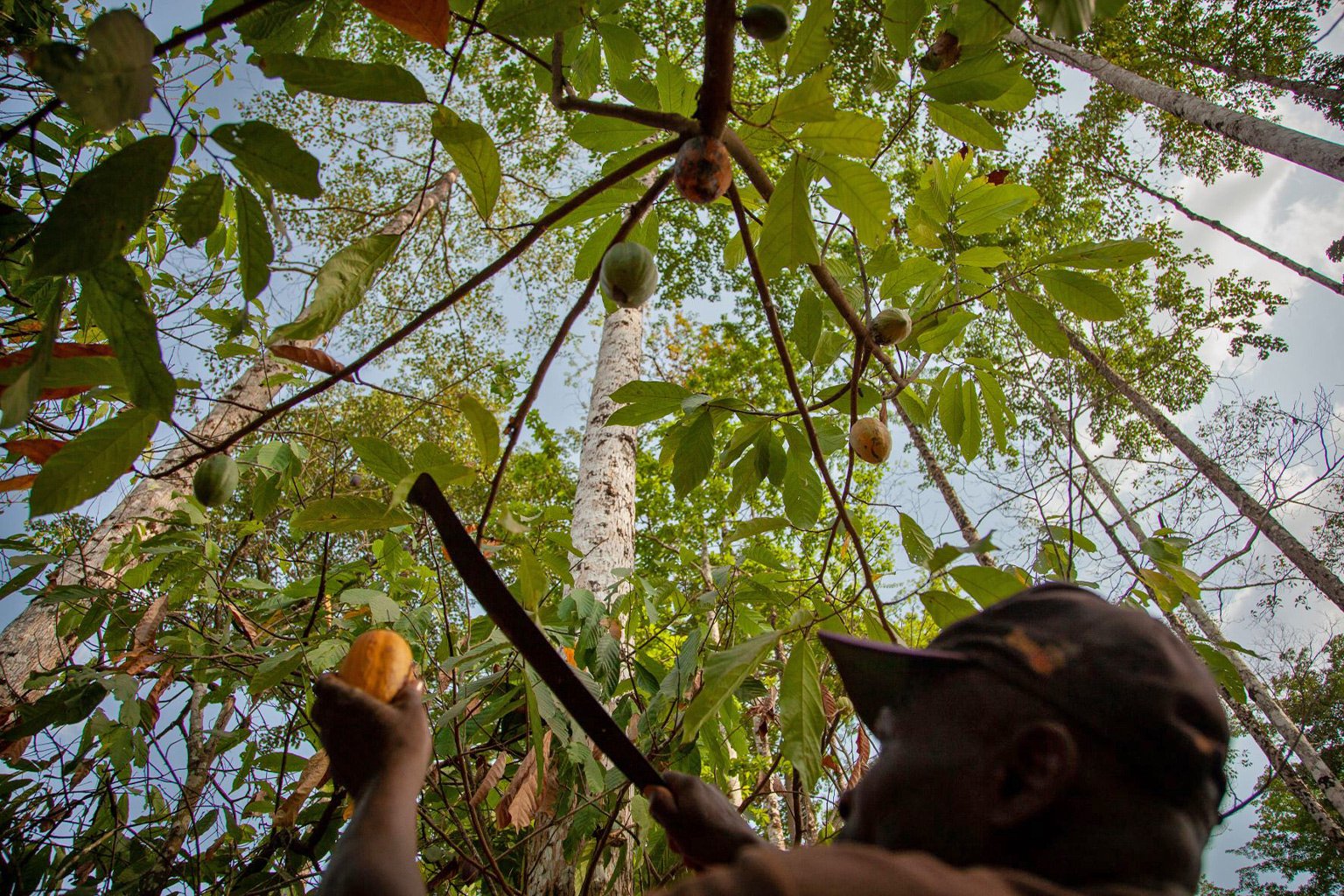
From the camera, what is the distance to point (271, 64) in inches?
31.1

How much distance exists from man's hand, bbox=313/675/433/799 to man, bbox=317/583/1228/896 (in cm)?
2

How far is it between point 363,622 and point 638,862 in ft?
3.58

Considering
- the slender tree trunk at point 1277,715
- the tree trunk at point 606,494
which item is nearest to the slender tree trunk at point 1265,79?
the slender tree trunk at point 1277,715

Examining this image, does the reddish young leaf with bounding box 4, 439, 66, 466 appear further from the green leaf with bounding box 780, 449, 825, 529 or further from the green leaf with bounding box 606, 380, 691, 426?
the green leaf with bounding box 780, 449, 825, 529

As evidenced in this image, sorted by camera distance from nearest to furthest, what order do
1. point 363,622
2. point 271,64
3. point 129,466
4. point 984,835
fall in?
point 984,835 → point 271,64 → point 129,466 → point 363,622

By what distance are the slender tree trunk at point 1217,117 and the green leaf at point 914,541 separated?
17.5 feet

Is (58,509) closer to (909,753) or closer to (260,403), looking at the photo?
(909,753)

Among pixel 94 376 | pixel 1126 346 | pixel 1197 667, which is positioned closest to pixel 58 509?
pixel 94 376

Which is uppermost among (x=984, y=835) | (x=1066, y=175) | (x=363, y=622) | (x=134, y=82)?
(x=1066, y=175)

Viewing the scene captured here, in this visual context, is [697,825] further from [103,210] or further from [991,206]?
[991,206]

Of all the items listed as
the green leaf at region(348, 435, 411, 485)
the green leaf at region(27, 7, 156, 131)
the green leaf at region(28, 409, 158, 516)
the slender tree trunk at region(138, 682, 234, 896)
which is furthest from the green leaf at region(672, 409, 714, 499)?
the slender tree trunk at region(138, 682, 234, 896)

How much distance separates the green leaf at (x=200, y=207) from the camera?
0.89 metres

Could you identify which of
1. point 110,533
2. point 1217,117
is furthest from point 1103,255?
point 1217,117

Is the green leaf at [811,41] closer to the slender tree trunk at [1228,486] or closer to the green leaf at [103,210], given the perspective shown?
the green leaf at [103,210]
